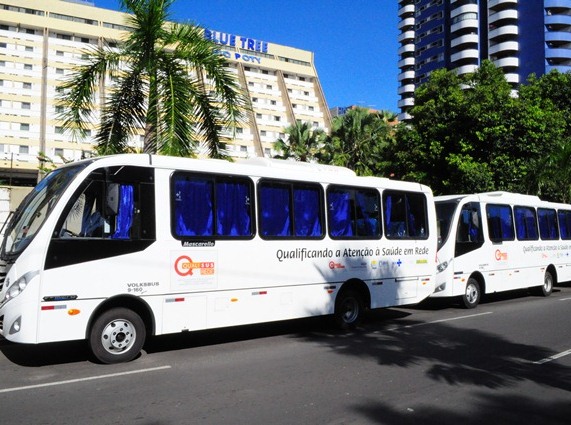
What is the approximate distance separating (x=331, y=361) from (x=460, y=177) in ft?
56.1

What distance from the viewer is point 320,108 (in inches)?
3713

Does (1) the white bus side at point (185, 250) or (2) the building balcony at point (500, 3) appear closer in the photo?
(1) the white bus side at point (185, 250)

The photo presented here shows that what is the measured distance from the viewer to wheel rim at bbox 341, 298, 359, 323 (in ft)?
33.6

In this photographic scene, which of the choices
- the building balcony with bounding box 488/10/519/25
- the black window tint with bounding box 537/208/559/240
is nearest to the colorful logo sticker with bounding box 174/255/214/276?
the black window tint with bounding box 537/208/559/240

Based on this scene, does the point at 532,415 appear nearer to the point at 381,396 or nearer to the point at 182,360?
the point at 381,396

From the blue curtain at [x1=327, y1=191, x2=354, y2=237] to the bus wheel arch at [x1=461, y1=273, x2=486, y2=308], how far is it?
4.89 metres

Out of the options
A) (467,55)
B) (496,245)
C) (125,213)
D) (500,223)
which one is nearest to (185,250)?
(125,213)

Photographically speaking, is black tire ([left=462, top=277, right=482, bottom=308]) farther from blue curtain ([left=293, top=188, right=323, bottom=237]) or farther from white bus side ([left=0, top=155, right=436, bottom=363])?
blue curtain ([left=293, top=188, right=323, bottom=237])

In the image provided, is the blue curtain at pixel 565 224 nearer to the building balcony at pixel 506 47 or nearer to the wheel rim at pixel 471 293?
the wheel rim at pixel 471 293

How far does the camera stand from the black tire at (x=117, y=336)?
23.3 ft

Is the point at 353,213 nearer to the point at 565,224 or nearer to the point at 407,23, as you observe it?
the point at 565,224

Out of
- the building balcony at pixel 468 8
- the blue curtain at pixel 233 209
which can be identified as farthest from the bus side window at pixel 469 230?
the building balcony at pixel 468 8

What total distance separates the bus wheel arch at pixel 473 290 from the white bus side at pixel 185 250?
136 inches

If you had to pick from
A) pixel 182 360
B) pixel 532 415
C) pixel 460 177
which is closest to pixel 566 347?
pixel 532 415
